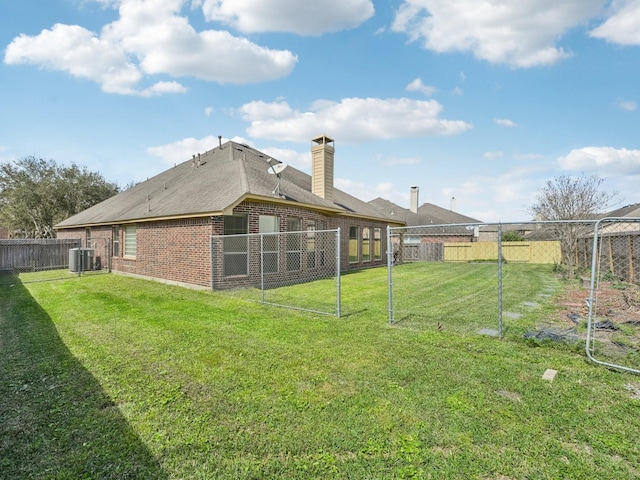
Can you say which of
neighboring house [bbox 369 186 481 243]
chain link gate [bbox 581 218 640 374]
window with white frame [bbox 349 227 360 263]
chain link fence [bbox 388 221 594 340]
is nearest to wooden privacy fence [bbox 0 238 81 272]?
window with white frame [bbox 349 227 360 263]

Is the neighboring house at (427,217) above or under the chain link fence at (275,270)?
above

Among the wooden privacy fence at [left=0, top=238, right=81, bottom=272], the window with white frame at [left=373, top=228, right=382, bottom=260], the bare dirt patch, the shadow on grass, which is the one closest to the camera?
the shadow on grass

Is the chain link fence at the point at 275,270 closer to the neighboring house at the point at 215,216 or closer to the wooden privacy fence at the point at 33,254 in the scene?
the neighboring house at the point at 215,216

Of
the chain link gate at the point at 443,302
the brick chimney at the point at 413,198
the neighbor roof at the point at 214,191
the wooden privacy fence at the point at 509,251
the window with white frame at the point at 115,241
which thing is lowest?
the chain link gate at the point at 443,302

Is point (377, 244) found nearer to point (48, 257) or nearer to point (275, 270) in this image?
point (275, 270)

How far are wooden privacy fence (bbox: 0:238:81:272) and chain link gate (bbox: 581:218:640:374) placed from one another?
20.2m

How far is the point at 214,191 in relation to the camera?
37.3 feet

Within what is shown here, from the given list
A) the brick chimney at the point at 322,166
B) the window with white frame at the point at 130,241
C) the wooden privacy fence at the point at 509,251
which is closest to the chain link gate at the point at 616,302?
the wooden privacy fence at the point at 509,251

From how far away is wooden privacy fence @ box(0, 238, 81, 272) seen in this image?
631 inches

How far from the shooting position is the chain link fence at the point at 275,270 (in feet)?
29.1

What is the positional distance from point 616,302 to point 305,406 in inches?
353

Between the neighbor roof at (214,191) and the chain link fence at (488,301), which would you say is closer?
the chain link fence at (488,301)

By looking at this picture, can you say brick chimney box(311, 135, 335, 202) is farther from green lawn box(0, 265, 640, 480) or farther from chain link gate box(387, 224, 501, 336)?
green lawn box(0, 265, 640, 480)

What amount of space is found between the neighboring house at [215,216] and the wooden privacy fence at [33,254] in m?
1.22
